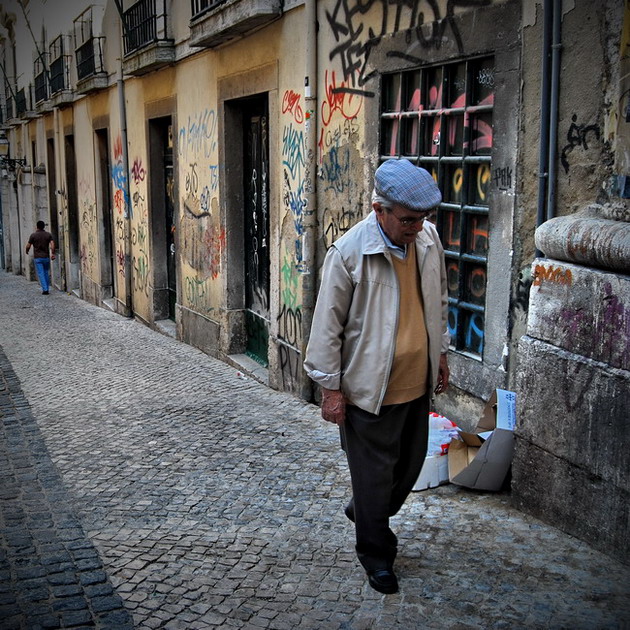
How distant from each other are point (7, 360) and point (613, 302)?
7596mm

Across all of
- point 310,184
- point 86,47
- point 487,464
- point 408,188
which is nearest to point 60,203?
point 86,47

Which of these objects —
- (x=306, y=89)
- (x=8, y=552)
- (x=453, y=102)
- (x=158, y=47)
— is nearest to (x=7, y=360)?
(x=158, y=47)

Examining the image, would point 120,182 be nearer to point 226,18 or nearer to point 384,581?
point 226,18

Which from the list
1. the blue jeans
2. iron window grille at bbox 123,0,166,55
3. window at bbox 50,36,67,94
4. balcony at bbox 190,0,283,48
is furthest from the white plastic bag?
the blue jeans

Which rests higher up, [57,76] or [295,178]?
[57,76]

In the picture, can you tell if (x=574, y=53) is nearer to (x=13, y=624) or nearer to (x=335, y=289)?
(x=335, y=289)

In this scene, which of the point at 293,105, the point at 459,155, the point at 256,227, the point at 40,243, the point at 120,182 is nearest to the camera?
the point at 459,155

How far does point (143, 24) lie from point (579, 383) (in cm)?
930

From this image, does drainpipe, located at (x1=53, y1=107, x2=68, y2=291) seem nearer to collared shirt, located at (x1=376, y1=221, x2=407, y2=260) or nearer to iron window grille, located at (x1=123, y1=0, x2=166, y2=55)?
iron window grille, located at (x1=123, y1=0, x2=166, y2=55)

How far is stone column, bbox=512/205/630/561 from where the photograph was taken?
134 inches

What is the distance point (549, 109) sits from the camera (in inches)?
160

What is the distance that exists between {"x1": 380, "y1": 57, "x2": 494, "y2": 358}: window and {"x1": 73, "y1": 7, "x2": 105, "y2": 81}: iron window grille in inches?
389

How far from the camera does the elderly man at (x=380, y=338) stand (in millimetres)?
3295

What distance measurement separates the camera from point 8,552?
13.0 feet
